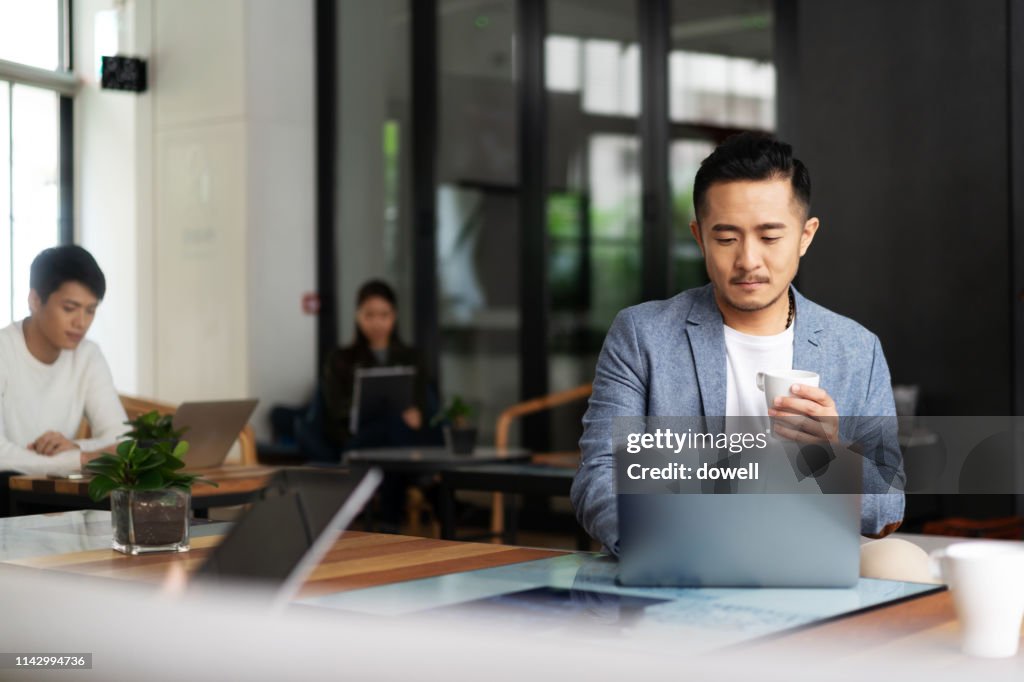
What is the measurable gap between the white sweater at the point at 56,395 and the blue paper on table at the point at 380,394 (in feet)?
5.42

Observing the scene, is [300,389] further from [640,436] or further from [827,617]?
[827,617]

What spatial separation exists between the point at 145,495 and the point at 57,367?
2.33m

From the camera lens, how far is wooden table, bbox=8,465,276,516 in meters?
3.47

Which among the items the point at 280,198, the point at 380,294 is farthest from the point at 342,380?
the point at 280,198

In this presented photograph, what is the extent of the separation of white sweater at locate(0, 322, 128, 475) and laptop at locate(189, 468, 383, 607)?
2608 millimetres

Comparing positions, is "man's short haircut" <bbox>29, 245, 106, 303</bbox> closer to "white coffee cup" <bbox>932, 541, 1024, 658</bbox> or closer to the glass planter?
the glass planter

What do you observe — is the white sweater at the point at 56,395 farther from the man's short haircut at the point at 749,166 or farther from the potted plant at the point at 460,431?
the man's short haircut at the point at 749,166

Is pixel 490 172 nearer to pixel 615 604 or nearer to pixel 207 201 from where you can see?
pixel 207 201

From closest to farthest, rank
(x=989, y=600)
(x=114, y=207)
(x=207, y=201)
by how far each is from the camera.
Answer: (x=989, y=600)
(x=207, y=201)
(x=114, y=207)

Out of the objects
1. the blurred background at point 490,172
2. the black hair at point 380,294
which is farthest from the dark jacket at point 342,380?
the blurred background at point 490,172

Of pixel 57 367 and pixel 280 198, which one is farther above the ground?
pixel 280 198

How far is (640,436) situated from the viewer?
2.17m

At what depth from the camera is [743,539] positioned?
162 cm

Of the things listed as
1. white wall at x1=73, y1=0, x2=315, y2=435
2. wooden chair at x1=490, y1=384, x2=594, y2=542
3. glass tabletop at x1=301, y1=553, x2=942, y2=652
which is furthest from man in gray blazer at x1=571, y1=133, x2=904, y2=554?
white wall at x1=73, y1=0, x2=315, y2=435
